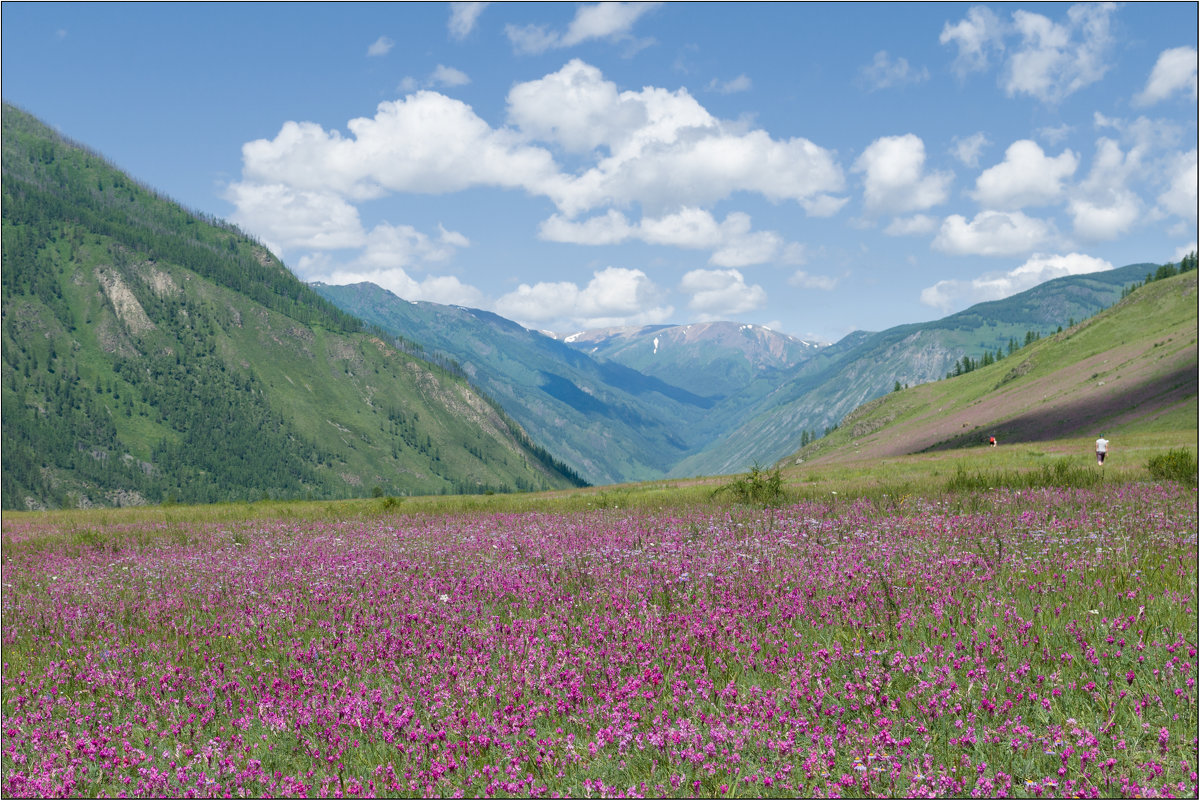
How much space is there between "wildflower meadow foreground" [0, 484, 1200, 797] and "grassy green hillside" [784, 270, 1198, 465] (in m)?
46.3

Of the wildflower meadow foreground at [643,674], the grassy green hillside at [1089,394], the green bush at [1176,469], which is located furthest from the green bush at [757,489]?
the grassy green hillside at [1089,394]

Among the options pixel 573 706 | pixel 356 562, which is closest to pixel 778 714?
pixel 573 706

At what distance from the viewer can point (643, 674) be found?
5422 mm

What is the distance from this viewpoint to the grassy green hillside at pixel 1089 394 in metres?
69.5

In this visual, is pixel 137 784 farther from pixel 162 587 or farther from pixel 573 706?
pixel 162 587

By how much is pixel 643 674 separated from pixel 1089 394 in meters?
102

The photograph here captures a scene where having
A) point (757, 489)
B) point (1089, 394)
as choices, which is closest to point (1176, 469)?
point (757, 489)

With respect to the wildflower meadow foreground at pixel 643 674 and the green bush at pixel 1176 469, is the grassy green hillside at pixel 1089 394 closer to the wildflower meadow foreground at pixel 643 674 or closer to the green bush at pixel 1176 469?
the green bush at pixel 1176 469

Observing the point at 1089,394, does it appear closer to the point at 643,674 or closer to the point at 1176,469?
the point at 1176,469

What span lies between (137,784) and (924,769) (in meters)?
4.96

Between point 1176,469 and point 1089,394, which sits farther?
point 1089,394

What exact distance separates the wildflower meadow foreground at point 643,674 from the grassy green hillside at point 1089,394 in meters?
46.3

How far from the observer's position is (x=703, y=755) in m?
4.05

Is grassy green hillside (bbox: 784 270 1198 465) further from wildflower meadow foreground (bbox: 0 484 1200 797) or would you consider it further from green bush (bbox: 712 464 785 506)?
wildflower meadow foreground (bbox: 0 484 1200 797)
